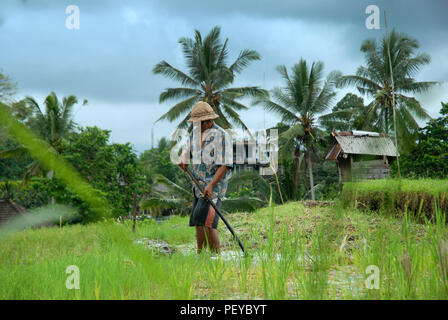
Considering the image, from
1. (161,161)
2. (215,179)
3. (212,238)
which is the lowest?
(212,238)

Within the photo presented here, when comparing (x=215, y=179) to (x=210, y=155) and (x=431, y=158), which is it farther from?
(x=431, y=158)

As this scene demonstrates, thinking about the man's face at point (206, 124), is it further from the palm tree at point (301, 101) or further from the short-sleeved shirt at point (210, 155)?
the palm tree at point (301, 101)

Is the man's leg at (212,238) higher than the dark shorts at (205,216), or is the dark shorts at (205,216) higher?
the dark shorts at (205,216)

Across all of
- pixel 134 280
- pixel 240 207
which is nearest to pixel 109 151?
pixel 240 207

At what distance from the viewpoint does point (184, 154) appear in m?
2.60

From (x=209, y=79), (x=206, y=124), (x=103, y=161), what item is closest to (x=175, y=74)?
(x=209, y=79)

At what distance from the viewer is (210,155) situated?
2559mm

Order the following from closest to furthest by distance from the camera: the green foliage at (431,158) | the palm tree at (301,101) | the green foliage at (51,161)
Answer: the green foliage at (51,161)
the green foliage at (431,158)
the palm tree at (301,101)

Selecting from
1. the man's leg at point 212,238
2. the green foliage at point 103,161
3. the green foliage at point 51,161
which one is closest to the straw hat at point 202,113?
the man's leg at point 212,238

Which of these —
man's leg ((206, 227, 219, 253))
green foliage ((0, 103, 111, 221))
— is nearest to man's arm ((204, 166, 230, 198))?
man's leg ((206, 227, 219, 253))

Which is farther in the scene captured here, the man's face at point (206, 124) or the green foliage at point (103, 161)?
the green foliage at point (103, 161)

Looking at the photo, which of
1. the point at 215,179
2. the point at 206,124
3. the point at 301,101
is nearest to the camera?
the point at 215,179

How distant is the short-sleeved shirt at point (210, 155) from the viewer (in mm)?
2508
